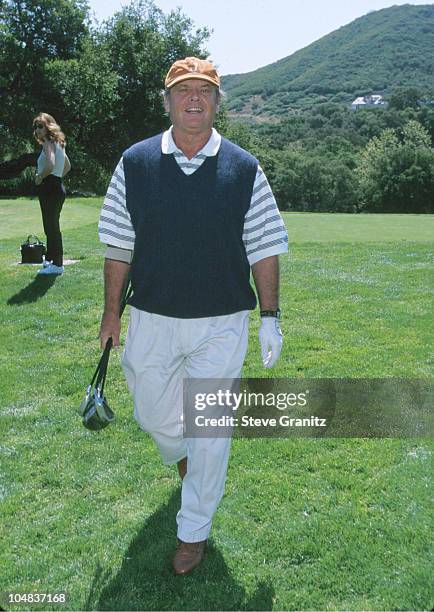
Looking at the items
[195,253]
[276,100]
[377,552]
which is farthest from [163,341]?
[276,100]

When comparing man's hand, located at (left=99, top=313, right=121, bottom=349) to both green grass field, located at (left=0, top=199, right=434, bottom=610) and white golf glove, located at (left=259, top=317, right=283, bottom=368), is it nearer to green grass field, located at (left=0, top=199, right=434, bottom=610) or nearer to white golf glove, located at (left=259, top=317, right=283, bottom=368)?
white golf glove, located at (left=259, top=317, right=283, bottom=368)

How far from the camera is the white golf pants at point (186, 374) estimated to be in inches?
117

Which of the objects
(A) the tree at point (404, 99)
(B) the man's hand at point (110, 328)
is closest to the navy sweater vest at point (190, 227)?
(B) the man's hand at point (110, 328)

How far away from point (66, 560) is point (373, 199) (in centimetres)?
6586

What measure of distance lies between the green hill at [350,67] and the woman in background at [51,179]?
145297 millimetres

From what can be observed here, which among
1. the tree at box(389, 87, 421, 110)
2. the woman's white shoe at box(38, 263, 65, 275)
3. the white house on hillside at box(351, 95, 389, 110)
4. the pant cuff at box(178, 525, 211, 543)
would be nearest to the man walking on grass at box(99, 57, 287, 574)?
the pant cuff at box(178, 525, 211, 543)

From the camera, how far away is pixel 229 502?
11.4 ft

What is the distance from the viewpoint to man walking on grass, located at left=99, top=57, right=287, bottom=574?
2.98 metres

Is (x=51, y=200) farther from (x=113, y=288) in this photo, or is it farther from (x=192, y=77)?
(x=192, y=77)

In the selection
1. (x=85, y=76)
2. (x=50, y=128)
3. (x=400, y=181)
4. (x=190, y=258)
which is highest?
(x=85, y=76)

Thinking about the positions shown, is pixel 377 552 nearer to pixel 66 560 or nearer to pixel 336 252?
pixel 66 560

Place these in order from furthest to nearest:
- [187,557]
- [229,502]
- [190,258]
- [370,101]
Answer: [370,101]
[229,502]
[190,258]
[187,557]

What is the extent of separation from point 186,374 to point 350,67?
178 metres

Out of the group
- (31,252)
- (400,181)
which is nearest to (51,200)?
(31,252)
